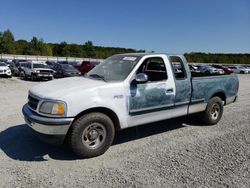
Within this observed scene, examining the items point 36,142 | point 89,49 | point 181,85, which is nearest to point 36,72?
point 36,142

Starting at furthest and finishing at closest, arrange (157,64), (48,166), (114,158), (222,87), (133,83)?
(222,87), (157,64), (133,83), (114,158), (48,166)

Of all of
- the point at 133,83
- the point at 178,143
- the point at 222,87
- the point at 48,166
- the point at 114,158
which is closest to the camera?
the point at 48,166

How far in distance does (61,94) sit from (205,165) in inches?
107

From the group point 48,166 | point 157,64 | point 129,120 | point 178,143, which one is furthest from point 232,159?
point 48,166

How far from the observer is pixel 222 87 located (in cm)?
655

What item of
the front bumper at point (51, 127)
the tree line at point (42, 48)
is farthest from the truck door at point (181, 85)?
the tree line at point (42, 48)

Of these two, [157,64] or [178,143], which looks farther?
[157,64]

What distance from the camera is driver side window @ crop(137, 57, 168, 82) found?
5199 mm

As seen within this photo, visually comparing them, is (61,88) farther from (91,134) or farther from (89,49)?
(89,49)

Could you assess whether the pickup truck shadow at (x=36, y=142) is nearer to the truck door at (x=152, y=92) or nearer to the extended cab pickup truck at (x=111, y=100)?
the extended cab pickup truck at (x=111, y=100)

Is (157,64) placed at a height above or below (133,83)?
above

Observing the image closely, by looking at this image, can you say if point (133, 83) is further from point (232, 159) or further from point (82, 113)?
point (232, 159)

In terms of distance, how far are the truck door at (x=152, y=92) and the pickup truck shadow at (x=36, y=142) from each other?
2.87 feet

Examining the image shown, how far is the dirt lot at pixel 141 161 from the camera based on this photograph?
3527 millimetres
